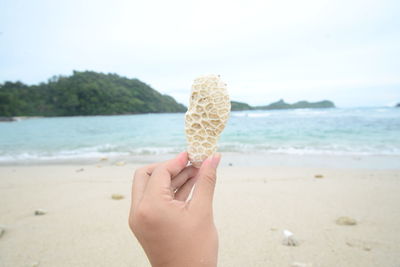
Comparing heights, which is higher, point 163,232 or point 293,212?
point 163,232

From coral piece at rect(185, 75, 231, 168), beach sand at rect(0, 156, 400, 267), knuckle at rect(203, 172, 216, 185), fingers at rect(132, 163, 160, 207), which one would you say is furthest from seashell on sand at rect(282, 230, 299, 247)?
fingers at rect(132, 163, 160, 207)

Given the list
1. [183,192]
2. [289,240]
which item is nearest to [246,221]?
[289,240]

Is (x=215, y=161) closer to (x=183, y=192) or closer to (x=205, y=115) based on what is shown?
(x=183, y=192)

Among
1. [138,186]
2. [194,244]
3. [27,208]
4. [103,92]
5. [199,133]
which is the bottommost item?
[27,208]

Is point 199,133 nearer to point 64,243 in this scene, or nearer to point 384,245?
point 64,243

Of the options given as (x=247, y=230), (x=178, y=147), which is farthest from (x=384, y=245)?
(x=178, y=147)

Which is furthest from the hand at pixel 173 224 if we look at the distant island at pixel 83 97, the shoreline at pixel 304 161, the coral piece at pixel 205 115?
the distant island at pixel 83 97

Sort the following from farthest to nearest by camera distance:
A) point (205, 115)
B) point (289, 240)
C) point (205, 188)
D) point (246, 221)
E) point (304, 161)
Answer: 1. point (304, 161)
2. point (246, 221)
3. point (289, 240)
4. point (205, 115)
5. point (205, 188)
